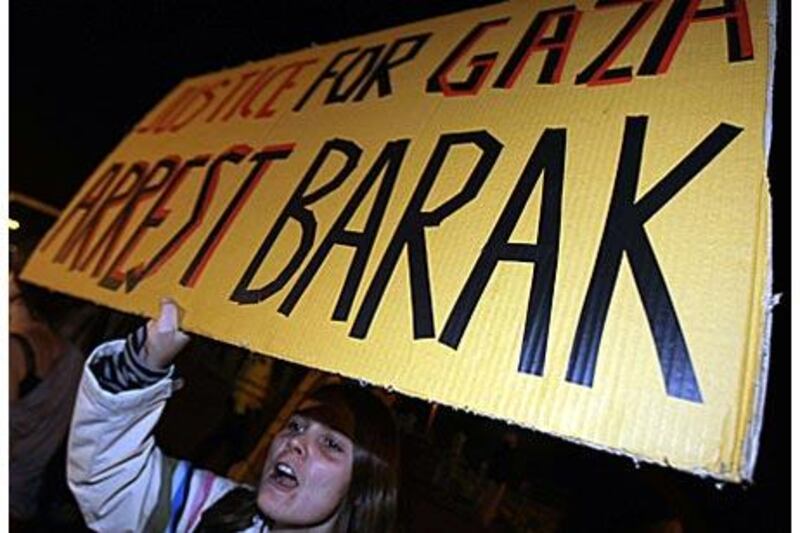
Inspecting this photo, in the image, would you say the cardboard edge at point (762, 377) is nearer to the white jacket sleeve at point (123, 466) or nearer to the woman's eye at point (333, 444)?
the woman's eye at point (333, 444)

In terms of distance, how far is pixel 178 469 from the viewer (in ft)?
3.04

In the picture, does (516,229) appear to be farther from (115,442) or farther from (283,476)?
(115,442)

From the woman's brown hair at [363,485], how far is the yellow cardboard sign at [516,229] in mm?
247

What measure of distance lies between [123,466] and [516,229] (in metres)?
0.57

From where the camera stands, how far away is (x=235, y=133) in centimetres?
107

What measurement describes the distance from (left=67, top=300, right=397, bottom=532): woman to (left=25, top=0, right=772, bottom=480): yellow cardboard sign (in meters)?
0.09

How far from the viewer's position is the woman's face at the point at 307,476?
2.83 feet

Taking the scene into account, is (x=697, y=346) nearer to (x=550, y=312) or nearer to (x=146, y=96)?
(x=550, y=312)

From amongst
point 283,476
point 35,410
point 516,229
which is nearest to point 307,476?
point 283,476

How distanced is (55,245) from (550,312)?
88cm

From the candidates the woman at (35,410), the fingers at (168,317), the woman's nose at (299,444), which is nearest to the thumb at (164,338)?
the fingers at (168,317)

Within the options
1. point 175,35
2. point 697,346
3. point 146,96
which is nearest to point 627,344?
point 697,346

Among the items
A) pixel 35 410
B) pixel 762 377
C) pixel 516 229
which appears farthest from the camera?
pixel 35 410

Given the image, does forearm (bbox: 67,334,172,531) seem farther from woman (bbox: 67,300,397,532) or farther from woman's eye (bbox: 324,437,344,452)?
woman's eye (bbox: 324,437,344,452)
